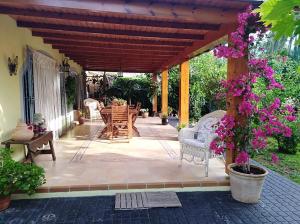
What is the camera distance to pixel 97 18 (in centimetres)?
380

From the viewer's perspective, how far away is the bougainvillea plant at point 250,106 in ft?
9.74

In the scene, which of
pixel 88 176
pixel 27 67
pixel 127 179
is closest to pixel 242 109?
pixel 127 179

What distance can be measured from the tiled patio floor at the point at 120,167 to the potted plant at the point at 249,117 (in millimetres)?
523

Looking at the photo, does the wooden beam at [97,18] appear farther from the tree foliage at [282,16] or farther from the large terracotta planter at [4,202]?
the tree foliage at [282,16]

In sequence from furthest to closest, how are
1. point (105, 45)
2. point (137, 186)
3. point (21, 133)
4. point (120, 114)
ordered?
point (120, 114), point (105, 45), point (21, 133), point (137, 186)

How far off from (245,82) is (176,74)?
9.36 m

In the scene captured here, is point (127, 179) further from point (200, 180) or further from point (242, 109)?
point (242, 109)

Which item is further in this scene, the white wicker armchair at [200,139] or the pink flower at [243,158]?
the white wicker armchair at [200,139]

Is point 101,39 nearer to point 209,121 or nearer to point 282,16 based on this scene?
point 209,121

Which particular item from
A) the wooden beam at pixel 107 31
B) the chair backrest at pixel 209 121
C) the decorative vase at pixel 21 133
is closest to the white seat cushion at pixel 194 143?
the chair backrest at pixel 209 121

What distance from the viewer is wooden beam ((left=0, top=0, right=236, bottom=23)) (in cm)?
289

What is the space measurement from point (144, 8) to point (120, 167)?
255cm

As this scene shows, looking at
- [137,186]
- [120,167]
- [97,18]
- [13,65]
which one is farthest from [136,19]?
[137,186]

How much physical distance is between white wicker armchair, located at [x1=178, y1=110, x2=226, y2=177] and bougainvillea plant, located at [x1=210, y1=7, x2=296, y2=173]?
544 millimetres
